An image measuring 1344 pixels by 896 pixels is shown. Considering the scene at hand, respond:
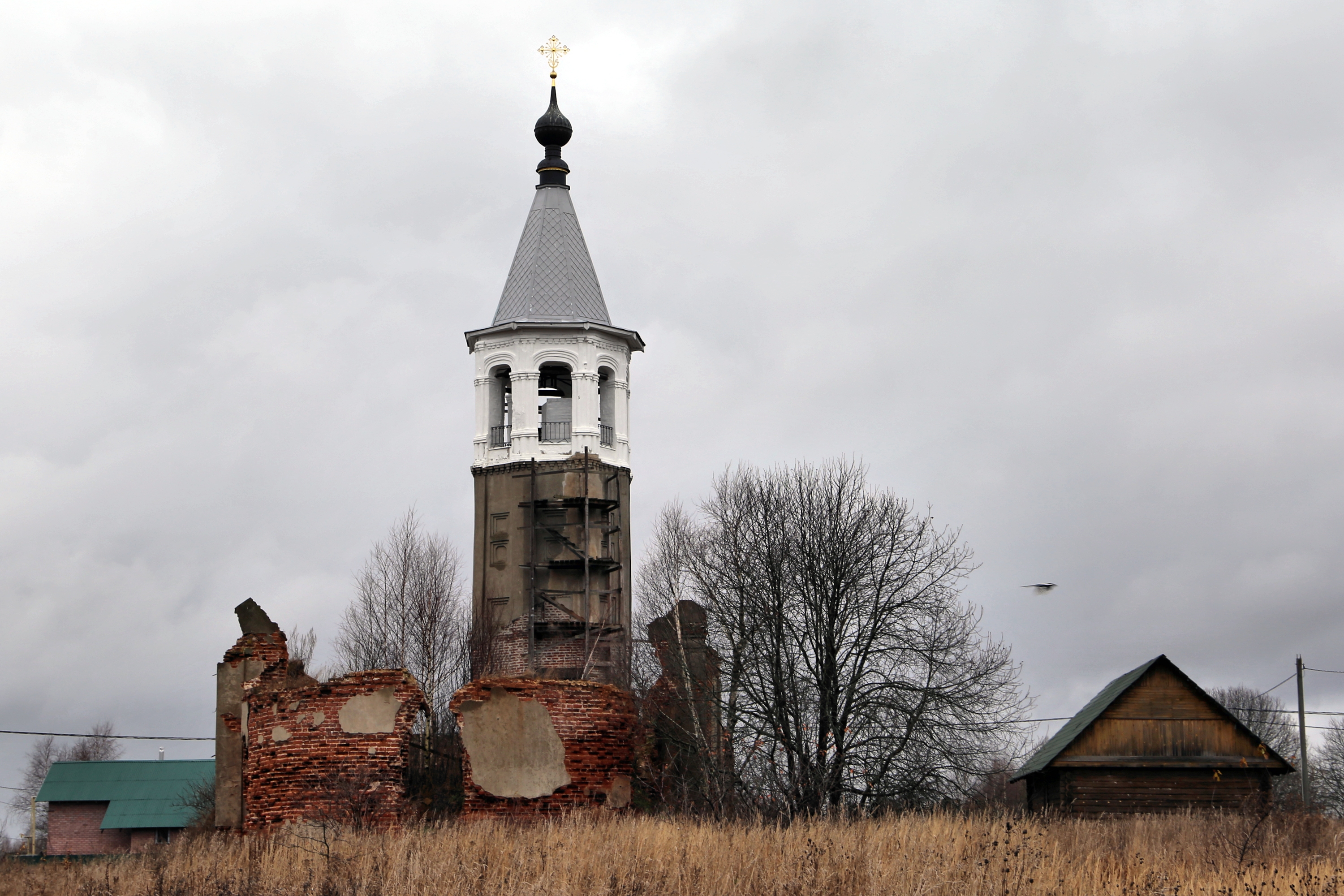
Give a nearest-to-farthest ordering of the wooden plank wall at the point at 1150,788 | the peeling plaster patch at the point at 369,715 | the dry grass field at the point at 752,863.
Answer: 1. the dry grass field at the point at 752,863
2. the peeling plaster patch at the point at 369,715
3. the wooden plank wall at the point at 1150,788

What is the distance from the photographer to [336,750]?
68.5 feet

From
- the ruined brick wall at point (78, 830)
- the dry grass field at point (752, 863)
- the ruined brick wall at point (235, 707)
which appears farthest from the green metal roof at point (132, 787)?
the dry grass field at point (752, 863)

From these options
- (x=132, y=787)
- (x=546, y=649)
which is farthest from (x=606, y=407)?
(x=132, y=787)

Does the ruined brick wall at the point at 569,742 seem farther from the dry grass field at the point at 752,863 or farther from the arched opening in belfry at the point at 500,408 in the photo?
the arched opening in belfry at the point at 500,408

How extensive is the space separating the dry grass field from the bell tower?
14.4m

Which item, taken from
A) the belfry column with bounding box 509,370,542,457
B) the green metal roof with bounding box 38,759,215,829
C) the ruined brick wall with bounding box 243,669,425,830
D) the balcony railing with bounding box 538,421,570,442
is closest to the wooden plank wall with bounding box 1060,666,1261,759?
the balcony railing with bounding box 538,421,570,442

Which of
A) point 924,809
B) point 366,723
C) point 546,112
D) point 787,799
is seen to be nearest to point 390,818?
point 366,723

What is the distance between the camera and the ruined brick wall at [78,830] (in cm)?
4909

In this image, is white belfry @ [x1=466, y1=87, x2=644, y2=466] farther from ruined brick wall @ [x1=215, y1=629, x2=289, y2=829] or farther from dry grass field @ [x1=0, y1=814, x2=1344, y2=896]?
dry grass field @ [x1=0, y1=814, x2=1344, y2=896]

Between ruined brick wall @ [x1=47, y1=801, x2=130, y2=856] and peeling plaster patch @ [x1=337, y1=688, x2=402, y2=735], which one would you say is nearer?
peeling plaster patch @ [x1=337, y1=688, x2=402, y2=735]

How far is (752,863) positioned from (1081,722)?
740 inches

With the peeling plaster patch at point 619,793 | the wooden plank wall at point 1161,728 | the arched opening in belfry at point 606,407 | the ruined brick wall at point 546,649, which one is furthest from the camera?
the arched opening in belfry at point 606,407

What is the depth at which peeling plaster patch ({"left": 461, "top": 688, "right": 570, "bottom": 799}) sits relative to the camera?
69.1ft

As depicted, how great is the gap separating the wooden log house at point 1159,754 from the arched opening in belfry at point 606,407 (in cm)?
1218
